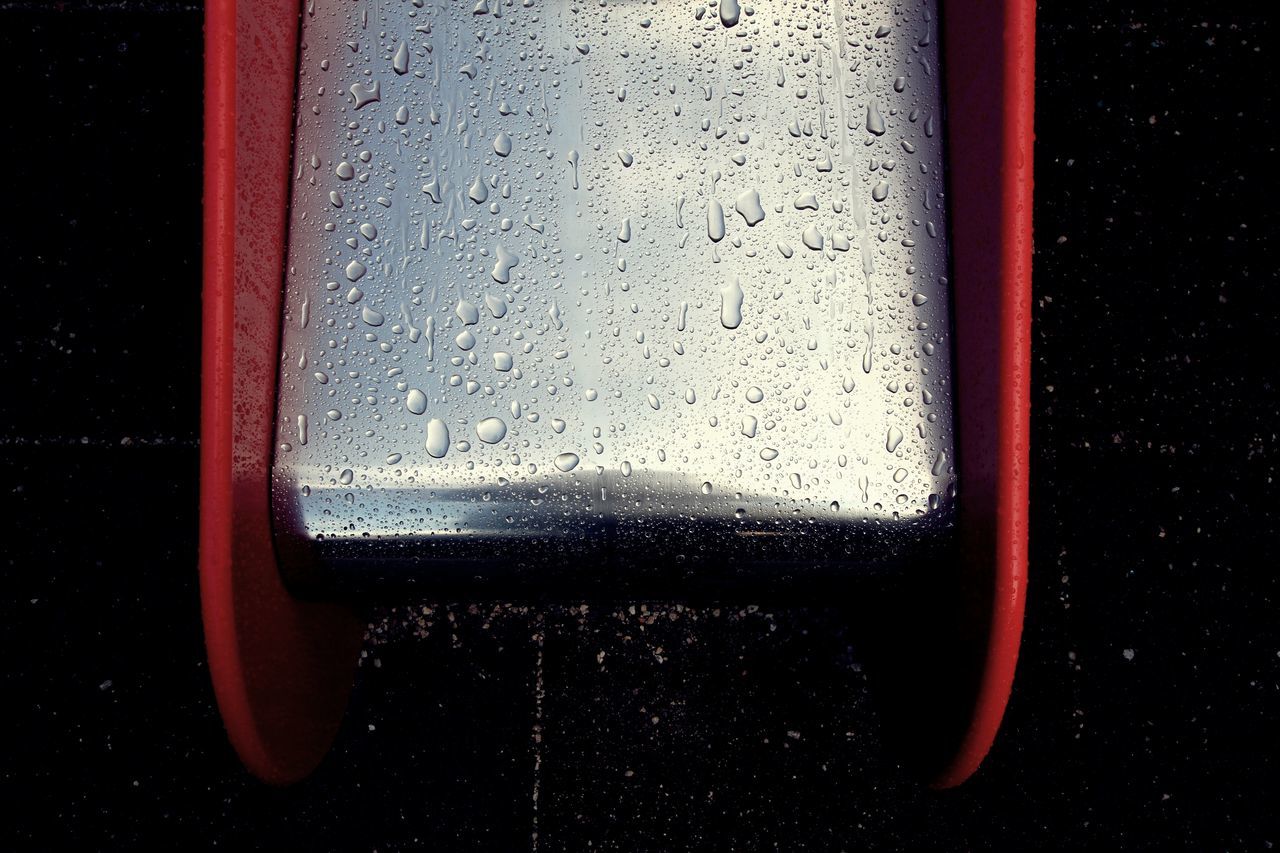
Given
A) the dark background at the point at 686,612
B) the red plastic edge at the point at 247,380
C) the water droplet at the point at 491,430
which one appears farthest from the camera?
the dark background at the point at 686,612

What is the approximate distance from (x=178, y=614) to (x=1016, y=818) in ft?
4.07

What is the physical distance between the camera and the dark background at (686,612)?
113 cm

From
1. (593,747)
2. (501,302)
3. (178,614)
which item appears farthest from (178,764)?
(501,302)

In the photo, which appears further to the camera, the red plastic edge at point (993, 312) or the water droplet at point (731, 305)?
the water droplet at point (731, 305)

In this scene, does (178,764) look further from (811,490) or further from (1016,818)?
(1016,818)

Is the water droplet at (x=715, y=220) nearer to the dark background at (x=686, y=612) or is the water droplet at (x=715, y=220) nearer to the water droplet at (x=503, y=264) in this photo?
the water droplet at (x=503, y=264)

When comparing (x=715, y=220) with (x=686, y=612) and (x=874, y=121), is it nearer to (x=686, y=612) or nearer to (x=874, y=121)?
(x=874, y=121)

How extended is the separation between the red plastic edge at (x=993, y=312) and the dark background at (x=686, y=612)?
0.50 m

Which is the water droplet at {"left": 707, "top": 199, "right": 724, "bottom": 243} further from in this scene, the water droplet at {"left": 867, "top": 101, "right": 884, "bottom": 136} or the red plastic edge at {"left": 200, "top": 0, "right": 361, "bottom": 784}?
the red plastic edge at {"left": 200, "top": 0, "right": 361, "bottom": 784}

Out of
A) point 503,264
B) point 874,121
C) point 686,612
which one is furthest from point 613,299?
point 686,612

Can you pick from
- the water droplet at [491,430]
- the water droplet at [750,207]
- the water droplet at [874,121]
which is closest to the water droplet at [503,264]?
the water droplet at [491,430]

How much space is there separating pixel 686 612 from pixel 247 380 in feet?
2.33

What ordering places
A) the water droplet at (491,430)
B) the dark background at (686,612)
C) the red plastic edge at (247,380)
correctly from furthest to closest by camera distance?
1. the dark background at (686,612)
2. the water droplet at (491,430)
3. the red plastic edge at (247,380)

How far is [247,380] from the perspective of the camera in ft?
2.13
